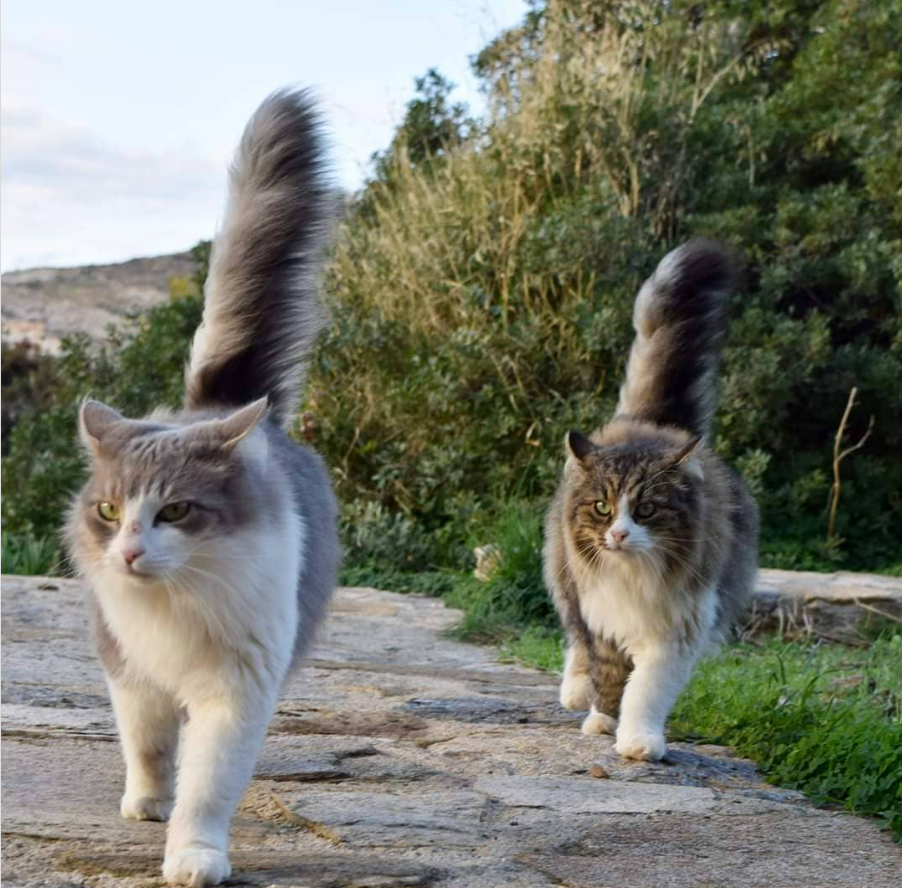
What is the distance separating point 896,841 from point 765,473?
6.23 m

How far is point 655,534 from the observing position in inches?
186

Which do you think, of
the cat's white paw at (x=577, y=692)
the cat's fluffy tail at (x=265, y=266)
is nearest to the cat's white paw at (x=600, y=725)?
the cat's white paw at (x=577, y=692)

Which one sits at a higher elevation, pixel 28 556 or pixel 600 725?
pixel 600 725

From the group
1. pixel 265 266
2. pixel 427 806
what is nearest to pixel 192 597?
pixel 427 806

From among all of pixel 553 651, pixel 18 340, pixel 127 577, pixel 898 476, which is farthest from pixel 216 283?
pixel 18 340

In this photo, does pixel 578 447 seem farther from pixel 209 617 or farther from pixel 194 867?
pixel 194 867

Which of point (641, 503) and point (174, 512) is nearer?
point (174, 512)

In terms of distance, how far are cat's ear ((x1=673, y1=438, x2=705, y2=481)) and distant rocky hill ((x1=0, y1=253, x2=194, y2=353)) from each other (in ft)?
34.3

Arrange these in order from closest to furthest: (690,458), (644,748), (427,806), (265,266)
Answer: (427,806) → (265,266) → (644,748) → (690,458)

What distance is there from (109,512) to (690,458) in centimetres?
248

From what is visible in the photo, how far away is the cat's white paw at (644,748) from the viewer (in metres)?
4.37

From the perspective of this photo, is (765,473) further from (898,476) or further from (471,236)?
(471,236)

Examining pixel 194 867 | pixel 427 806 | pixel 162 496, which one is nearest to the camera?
pixel 194 867

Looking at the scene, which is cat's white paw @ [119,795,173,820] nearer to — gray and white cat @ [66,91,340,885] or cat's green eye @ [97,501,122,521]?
gray and white cat @ [66,91,340,885]
